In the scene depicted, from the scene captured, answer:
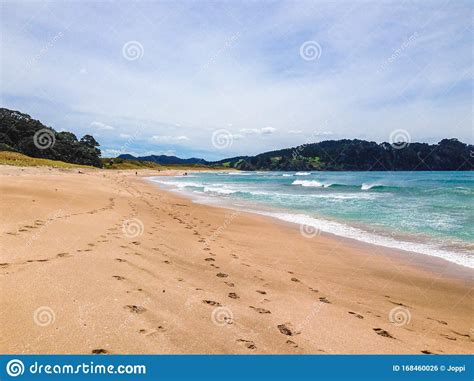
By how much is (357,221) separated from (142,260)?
1388 centimetres

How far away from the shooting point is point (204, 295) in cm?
581

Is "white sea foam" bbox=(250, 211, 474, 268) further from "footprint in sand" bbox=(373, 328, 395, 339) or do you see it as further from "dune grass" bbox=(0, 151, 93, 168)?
"dune grass" bbox=(0, 151, 93, 168)


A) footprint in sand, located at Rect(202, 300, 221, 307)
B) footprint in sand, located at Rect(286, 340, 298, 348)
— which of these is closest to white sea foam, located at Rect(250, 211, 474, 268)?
footprint in sand, located at Rect(286, 340, 298, 348)

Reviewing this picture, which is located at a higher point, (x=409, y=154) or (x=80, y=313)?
(x=409, y=154)

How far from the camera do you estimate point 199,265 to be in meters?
7.89

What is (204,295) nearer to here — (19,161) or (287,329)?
(287,329)

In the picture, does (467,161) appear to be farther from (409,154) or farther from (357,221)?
(357,221)

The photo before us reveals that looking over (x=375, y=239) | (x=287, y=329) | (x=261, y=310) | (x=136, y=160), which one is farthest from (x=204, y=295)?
(x=136, y=160)

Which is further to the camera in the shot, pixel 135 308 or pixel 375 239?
pixel 375 239

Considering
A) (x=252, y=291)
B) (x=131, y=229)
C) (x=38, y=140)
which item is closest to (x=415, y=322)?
(x=252, y=291)

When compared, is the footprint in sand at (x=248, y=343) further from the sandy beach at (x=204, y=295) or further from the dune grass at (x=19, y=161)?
the dune grass at (x=19, y=161)

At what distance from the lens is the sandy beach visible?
4197 millimetres

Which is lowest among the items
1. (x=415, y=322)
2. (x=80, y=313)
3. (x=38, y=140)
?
(x=415, y=322)

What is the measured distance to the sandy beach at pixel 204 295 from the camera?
13.8 feet
